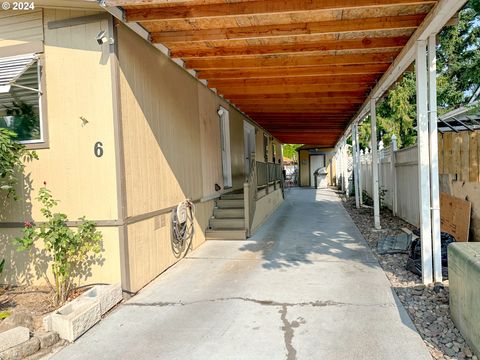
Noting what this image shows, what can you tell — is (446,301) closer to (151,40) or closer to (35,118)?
(151,40)

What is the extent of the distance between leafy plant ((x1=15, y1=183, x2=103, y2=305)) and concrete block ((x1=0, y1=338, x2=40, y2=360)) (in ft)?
2.95

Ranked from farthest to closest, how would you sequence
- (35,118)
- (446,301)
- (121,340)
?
(35,118) < (446,301) < (121,340)

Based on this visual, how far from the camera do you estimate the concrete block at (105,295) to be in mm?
3615

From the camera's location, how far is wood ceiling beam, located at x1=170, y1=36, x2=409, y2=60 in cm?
480

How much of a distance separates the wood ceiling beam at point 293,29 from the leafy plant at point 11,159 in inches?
85.6

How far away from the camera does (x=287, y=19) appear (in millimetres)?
4129

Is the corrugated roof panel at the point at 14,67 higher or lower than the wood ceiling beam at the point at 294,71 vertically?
lower

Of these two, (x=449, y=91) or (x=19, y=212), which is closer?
(x=19, y=212)

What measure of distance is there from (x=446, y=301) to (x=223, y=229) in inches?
171

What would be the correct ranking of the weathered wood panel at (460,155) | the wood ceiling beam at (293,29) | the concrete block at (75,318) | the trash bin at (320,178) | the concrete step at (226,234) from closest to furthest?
the concrete block at (75,318), the wood ceiling beam at (293,29), the weathered wood panel at (460,155), the concrete step at (226,234), the trash bin at (320,178)

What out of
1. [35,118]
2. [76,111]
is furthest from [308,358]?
[35,118]

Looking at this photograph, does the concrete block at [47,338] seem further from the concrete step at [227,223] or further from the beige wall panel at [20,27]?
the concrete step at [227,223]

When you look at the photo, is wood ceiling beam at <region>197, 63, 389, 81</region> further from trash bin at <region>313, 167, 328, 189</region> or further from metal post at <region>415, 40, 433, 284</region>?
trash bin at <region>313, 167, 328, 189</region>

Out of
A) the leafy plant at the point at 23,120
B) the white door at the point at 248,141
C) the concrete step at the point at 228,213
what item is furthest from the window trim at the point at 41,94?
the white door at the point at 248,141
